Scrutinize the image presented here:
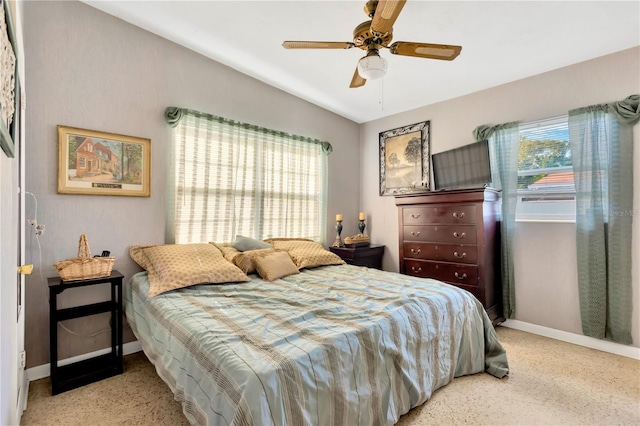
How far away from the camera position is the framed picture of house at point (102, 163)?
218 cm

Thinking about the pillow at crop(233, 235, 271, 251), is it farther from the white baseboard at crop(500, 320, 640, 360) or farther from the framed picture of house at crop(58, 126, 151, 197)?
the white baseboard at crop(500, 320, 640, 360)

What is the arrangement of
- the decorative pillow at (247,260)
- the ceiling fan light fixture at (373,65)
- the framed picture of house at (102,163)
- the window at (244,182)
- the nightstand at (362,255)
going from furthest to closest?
the nightstand at (362,255) → the window at (244,182) → the decorative pillow at (247,260) → the framed picture of house at (102,163) → the ceiling fan light fixture at (373,65)

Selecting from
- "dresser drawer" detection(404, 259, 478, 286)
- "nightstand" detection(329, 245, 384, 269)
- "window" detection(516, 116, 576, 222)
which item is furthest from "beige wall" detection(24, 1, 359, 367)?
"window" detection(516, 116, 576, 222)

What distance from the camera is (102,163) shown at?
2.34 meters

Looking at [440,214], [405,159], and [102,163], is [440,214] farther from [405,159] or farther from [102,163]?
[102,163]

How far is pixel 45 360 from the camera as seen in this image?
2100mm

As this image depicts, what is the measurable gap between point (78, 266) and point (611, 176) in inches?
174

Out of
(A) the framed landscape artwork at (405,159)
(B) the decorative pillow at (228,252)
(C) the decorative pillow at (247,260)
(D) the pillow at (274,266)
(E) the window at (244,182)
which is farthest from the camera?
(A) the framed landscape artwork at (405,159)

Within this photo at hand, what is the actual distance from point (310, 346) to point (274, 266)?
1.38 m

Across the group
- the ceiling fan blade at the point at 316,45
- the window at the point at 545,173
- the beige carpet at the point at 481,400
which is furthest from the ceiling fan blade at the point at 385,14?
the window at the point at 545,173

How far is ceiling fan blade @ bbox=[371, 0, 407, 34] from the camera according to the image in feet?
4.70

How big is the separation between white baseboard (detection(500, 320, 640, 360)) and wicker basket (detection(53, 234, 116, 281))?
3916 millimetres

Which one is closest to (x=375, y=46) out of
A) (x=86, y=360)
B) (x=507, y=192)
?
(x=507, y=192)

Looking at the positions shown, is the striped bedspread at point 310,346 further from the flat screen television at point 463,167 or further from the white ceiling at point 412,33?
the white ceiling at point 412,33
